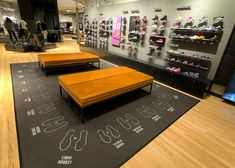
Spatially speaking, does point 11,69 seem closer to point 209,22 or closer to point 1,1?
point 209,22

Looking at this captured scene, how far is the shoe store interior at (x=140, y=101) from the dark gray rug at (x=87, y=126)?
0.01m

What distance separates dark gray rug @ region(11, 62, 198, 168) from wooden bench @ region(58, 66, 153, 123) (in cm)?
31

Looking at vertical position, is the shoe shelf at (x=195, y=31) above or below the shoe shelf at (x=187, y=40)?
above

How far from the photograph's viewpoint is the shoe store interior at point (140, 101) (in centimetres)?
165

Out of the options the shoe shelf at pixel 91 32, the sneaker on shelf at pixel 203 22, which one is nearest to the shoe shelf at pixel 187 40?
the sneaker on shelf at pixel 203 22

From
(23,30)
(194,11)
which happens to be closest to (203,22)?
(194,11)

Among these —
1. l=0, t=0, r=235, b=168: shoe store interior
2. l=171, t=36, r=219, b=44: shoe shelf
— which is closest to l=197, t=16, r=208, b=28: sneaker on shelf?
l=0, t=0, r=235, b=168: shoe store interior

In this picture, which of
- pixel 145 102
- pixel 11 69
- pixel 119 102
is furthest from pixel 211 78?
pixel 11 69

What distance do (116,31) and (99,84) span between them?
4.16 meters

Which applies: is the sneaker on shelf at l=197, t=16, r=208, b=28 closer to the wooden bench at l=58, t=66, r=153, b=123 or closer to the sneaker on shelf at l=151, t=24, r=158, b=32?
the sneaker on shelf at l=151, t=24, r=158, b=32

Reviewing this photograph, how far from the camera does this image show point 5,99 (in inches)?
105

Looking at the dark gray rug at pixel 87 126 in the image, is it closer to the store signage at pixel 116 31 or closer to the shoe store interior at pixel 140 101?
the shoe store interior at pixel 140 101

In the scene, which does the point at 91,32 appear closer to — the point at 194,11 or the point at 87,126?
the point at 194,11

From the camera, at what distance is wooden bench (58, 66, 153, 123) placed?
207 cm
